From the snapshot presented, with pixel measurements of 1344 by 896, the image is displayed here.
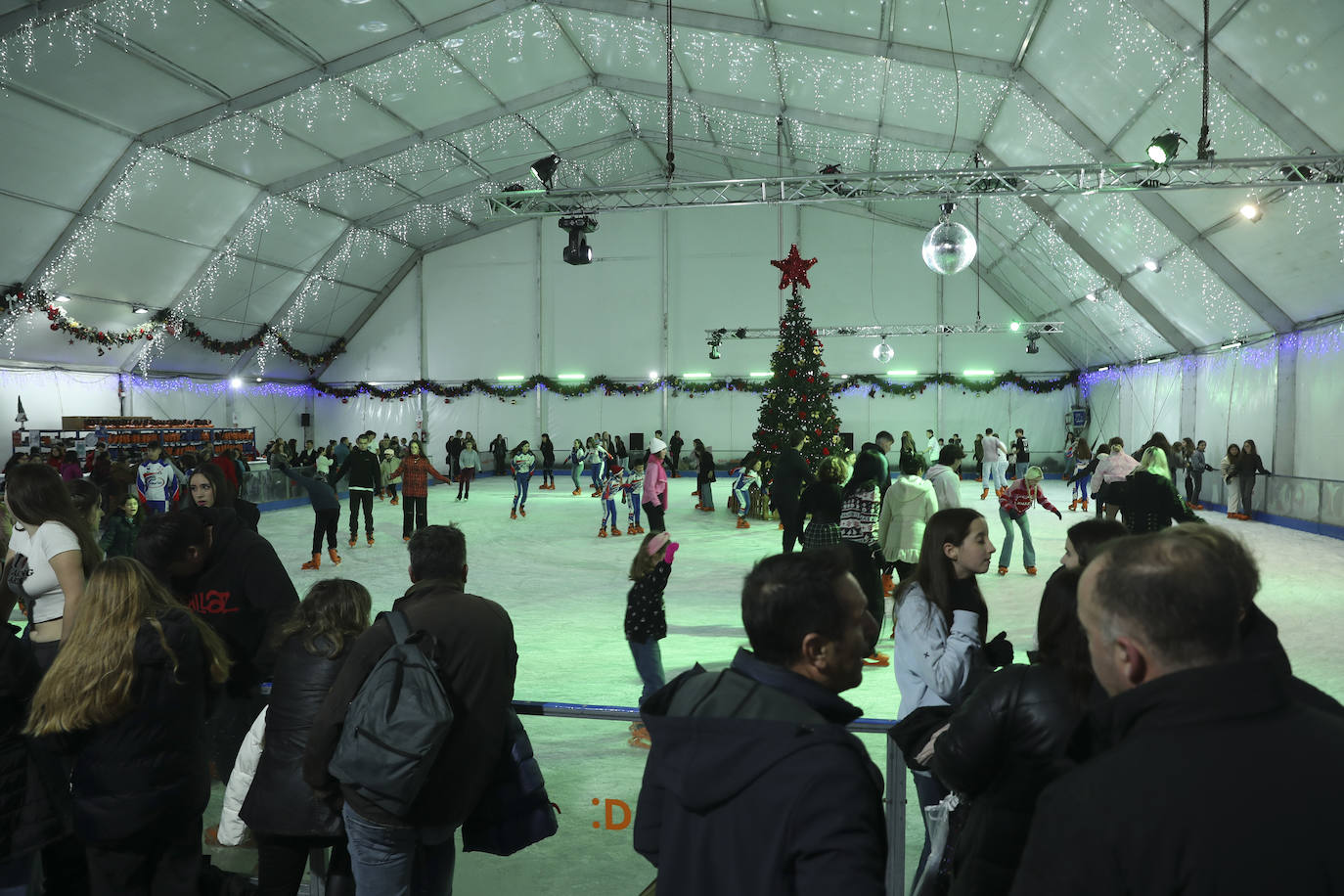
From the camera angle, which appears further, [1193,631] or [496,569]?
[496,569]

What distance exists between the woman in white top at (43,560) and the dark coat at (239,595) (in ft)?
1.16

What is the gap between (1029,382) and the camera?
2427 cm

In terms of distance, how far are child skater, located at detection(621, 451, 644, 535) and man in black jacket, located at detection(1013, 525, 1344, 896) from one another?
1016 centimetres

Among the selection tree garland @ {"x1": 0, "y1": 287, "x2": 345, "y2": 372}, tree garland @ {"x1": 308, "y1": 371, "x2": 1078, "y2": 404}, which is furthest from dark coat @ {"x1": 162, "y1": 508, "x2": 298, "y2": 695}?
tree garland @ {"x1": 308, "y1": 371, "x2": 1078, "y2": 404}

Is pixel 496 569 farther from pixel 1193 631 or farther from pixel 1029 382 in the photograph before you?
pixel 1029 382

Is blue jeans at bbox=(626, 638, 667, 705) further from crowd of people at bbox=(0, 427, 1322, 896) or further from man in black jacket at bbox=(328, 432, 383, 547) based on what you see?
man in black jacket at bbox=(328, 432, 383, 547)

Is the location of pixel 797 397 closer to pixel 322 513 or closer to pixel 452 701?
pixel 322 513

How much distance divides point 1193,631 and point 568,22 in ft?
50.1

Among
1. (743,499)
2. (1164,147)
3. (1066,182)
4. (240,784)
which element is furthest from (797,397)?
(240,784)

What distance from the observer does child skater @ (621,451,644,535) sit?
11.8 meters

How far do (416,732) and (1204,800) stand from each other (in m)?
1.58

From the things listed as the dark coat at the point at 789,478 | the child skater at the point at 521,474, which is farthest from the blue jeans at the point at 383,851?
the child skater at the point at 521,474

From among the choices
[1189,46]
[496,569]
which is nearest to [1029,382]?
[1189,46]

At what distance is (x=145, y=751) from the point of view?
2.28 meters
